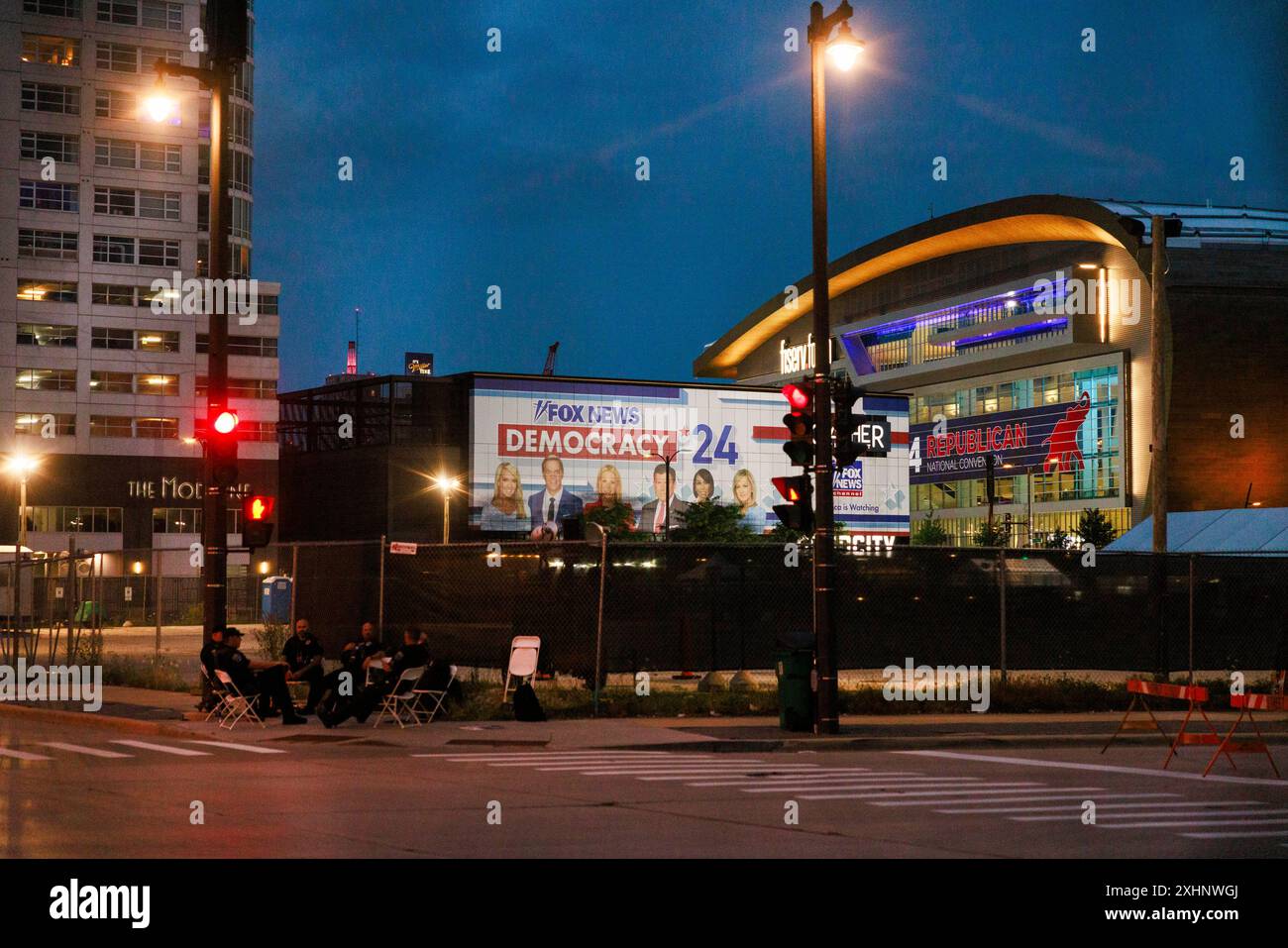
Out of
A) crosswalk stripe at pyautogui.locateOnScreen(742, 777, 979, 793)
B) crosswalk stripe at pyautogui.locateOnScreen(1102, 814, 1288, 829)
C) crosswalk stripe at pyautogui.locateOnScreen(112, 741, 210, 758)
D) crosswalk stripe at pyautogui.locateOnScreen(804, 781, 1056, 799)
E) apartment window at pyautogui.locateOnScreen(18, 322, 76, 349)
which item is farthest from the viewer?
apartment window at pyautogui.locateOnScreen(18, 322, 76, 349)

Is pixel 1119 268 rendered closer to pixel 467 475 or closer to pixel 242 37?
pixel 467 475

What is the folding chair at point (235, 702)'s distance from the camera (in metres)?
20.6

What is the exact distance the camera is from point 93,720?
870 inches

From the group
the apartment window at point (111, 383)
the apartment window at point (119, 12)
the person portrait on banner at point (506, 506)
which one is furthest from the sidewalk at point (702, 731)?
the person portrait on banner at point (506, 506)

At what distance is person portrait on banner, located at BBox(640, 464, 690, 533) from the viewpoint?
359 ft

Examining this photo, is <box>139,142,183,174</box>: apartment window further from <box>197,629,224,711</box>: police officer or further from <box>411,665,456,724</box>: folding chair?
<box>411,665,456,724</box>: folding chair

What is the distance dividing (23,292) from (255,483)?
17.9 meters

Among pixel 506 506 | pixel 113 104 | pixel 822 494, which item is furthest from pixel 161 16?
pixel 822 494

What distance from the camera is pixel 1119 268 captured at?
4176 inches

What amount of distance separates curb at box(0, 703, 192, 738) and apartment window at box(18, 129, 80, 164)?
74.4 meters

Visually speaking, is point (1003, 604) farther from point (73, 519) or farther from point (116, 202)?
point (116, 202)

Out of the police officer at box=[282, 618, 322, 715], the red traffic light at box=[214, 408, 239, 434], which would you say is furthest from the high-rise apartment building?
the red traffic light at box=[214, 408, 239, 434]
